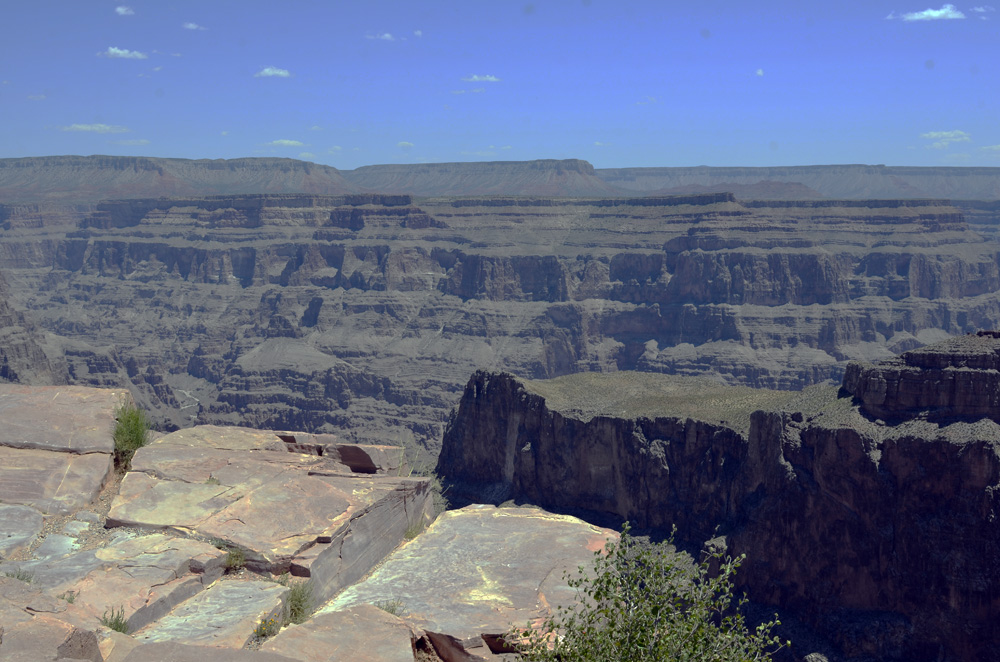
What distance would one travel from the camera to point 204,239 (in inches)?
7653

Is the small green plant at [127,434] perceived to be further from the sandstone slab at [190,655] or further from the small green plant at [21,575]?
the sandstone slab at [190,655]

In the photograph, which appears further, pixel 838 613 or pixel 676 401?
pixel 676 401

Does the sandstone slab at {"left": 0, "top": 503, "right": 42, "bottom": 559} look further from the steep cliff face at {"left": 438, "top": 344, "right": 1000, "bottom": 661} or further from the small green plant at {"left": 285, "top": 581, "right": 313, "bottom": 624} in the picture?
the steep cliff face at {"left": 438, "top": 344, "right": 1000, "bottom": 661}

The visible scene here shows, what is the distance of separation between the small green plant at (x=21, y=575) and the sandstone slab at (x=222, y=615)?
1301 millimetres

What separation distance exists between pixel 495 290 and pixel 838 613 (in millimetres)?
114872

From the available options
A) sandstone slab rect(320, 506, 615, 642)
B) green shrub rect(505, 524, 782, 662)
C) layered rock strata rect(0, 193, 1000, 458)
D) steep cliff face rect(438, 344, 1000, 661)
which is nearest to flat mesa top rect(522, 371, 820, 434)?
steep cliff face rect(438, 344, 1000, 661)

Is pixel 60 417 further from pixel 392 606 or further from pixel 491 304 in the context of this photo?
pixel 491 304

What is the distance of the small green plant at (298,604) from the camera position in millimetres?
9258

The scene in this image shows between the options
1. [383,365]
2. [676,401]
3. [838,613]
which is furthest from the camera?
[383,365]

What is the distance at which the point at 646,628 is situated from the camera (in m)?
8.99

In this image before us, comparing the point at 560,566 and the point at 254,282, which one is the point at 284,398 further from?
the point at 560,566

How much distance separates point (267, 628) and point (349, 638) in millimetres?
737

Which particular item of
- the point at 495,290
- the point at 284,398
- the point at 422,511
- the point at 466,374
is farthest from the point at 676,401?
the point at 495,290

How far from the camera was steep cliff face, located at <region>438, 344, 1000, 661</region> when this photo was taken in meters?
41.6
